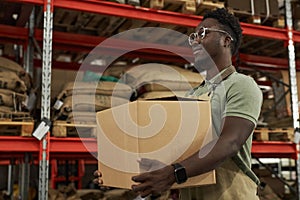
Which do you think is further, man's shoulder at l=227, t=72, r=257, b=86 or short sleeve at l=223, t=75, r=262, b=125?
man's shoulder at l=227, t=72, r=257, b=86

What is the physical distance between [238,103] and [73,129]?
2341 millimetres

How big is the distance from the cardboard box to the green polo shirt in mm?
113

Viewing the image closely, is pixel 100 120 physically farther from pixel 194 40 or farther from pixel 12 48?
pixel 12 48

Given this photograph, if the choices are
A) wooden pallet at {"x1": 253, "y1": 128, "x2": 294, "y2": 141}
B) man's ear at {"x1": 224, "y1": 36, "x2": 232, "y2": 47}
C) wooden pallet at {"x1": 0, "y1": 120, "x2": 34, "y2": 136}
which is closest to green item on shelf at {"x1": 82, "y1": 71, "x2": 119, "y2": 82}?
wooden pallet at {"x1": 0, "y1": 120, "x2": 34, "y2": 136}

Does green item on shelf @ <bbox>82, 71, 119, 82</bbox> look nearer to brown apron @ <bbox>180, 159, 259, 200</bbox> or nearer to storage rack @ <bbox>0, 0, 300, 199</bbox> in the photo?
storage rack @ <bbox>0, 0, 300, 199</bbox>

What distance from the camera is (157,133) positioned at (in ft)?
5.63

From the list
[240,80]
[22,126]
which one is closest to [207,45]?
[240,80]

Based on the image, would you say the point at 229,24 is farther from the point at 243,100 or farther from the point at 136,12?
the point at 136,12

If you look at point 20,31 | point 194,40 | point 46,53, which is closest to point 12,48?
point 20,31

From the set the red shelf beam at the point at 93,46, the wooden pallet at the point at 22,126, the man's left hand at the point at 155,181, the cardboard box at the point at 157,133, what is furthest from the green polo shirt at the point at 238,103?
the red shelf beam at the point at 93,46

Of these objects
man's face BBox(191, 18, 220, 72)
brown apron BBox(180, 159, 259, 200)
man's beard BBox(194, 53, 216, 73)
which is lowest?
brown apron BBox(180, 159, 259, 200)

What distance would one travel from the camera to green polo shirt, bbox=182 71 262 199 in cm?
181

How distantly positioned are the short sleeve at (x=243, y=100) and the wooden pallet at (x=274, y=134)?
259 centimetres

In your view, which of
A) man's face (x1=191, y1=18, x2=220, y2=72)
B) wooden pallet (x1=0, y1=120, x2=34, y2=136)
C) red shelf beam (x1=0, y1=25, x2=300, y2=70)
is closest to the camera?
man's face (x1=191, y1=18, x2=220, y2=72)
